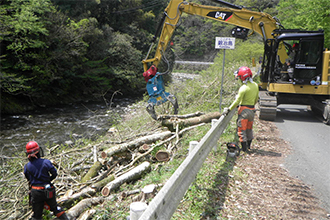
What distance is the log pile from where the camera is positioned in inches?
203

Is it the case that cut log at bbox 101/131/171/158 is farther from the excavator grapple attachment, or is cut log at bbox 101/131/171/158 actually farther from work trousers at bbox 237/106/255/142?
work trousers at bbox 237/106/255/142

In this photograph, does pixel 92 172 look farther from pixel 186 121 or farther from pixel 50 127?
pixel 50 127

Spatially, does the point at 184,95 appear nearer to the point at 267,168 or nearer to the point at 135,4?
the point at 267,168

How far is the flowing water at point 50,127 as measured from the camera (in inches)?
467

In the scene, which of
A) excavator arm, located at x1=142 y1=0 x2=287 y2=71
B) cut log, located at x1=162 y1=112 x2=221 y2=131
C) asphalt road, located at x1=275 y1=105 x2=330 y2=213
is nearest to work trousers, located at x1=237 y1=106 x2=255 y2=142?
asphalt road, located at x1=275 y1=105 x2=330 y2=213

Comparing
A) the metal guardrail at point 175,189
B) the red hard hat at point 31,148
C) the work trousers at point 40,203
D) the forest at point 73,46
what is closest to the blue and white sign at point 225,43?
the metal guardrail at point 175,189

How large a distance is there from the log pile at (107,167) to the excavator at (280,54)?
7.39ft

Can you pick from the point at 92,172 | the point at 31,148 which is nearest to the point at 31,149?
A: the point at 31,148

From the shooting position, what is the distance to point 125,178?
5.74 metres

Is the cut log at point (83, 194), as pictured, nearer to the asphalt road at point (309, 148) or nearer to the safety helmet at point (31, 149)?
the safety helmet at point (31, 149)

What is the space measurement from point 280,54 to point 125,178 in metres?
8.55

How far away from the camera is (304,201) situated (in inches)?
161

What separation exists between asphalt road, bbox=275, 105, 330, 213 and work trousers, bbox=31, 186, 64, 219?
4.60 meters

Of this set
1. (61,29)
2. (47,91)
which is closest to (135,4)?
(61,29)
